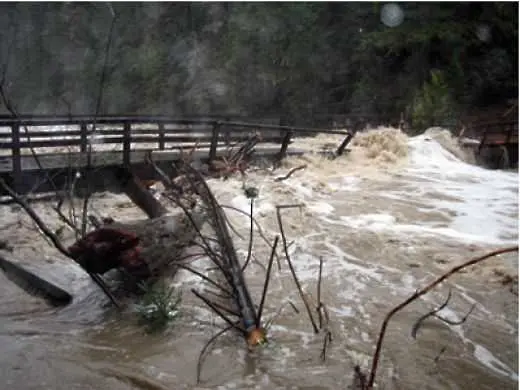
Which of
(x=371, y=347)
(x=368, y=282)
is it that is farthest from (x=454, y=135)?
(x=371, y=347)

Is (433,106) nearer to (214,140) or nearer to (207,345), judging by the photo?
(214,140)

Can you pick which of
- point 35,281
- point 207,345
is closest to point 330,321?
point 207,345

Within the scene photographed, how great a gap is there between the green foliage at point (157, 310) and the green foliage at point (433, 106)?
17.1m

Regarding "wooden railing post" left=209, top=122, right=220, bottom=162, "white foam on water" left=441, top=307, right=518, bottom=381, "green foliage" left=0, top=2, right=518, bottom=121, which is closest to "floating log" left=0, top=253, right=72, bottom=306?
"white foam on water" left=441, top=307, right=518, bottom=381

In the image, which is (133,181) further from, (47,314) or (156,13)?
(156,13)

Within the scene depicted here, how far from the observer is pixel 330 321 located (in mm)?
5129

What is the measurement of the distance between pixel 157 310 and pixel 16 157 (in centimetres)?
474

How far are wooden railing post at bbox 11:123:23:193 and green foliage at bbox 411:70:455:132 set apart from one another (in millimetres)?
15212

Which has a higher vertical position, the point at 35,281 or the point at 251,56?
the point at 251,56

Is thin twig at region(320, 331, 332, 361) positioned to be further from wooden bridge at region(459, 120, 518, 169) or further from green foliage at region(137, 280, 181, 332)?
wooden bridge at region(459, 120, 518, 169)

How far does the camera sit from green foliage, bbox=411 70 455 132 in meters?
20.8

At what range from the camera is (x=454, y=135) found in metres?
18.1

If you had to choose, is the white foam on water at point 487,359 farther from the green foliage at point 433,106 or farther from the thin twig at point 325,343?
the green foliage at point 433,106

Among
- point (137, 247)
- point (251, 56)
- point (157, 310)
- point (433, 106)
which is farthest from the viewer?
point (251, 56)
